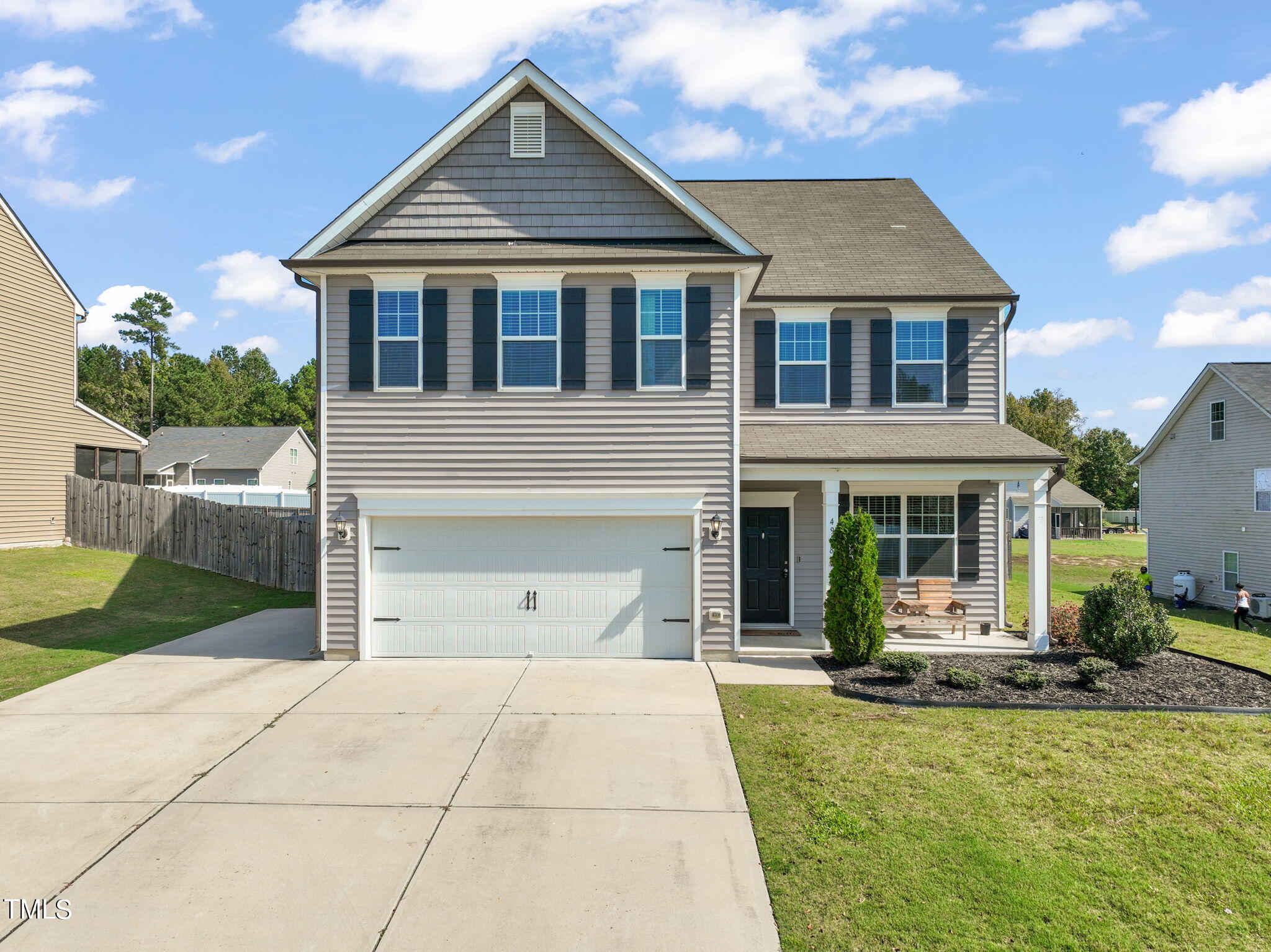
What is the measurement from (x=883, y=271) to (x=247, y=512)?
15733 millimetres

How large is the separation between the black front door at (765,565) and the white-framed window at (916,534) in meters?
1.47

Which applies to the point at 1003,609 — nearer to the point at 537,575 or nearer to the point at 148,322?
the point at 537,575

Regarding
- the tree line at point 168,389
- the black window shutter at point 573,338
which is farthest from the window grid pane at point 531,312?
the tree line at point 168,389

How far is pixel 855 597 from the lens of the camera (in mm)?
9938

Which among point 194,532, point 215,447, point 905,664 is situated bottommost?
point 905,664

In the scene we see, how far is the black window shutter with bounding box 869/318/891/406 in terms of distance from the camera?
1231 centimetres

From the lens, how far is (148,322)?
61375 millimetres

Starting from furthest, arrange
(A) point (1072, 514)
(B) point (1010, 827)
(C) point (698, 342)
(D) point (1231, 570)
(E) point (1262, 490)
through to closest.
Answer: (A) point (1072, 514)
(D) point (1231, 570)
(E) point (1262, 490)
(C) point (698, 342)
(B) point (1010, 827)

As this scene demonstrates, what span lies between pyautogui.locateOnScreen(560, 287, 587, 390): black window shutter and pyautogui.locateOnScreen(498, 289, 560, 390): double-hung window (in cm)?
7

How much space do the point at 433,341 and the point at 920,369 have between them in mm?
8098

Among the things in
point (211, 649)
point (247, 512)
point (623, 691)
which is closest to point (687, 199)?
point (623, 691)

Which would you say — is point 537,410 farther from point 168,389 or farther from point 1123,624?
point 168,389

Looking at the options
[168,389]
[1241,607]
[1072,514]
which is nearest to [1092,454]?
[1072,514]

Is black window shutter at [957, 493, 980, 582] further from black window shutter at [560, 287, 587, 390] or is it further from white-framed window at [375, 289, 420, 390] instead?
white-framed window at [375, 289, 420, 390]
